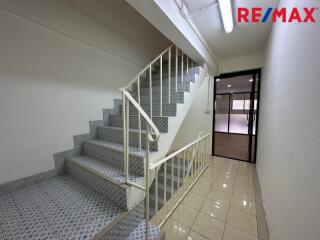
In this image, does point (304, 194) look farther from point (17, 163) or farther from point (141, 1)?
point (17, 163)

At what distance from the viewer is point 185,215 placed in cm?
166

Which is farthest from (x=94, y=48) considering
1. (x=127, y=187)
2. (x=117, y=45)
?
(x=127, y=187)

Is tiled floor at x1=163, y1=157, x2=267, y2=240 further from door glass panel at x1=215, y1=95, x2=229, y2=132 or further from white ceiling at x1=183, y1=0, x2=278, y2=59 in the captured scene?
door glass panel at x1=215, y1=95, x2=229, y2=132

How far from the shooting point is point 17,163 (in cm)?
155

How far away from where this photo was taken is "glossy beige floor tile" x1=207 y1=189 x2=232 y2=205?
6.24ft

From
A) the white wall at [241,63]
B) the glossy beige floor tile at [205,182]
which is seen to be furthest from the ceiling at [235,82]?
the glossy beige floor tile at [205,182]

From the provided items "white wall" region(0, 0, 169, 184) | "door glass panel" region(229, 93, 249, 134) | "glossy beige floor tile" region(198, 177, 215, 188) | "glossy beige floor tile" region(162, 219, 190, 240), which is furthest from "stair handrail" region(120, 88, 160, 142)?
"door glass panel" region(229, 93, 249, 134)

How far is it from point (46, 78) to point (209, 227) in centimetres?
266

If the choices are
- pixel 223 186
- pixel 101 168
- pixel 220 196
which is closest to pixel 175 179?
pixel 220 196

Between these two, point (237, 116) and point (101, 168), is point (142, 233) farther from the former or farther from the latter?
point (237, 116)

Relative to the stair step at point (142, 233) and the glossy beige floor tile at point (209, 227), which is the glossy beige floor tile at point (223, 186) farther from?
the stair step at point (142, 233)

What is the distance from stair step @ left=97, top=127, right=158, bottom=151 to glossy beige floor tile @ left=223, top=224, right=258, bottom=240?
3.75 feet

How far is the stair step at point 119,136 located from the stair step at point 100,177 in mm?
384

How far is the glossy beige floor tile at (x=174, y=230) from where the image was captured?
1390 mm
